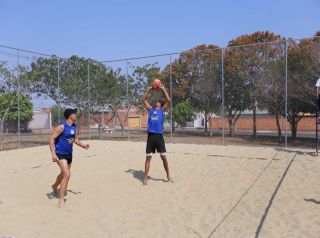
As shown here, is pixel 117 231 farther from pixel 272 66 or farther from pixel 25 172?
pixel 272 66

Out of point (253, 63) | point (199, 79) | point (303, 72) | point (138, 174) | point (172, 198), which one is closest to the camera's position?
point (172, 198)

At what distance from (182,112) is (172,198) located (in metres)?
18.5

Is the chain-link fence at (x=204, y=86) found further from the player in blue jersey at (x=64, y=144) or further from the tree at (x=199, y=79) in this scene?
the player in blue jersey at (x=64, y=144)

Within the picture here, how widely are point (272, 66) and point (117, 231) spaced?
12.3m

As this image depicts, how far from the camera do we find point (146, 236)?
16.0ft

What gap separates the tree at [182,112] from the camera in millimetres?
24156

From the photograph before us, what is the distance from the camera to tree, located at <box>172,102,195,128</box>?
24.2m

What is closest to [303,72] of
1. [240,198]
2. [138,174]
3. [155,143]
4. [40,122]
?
[138,174]

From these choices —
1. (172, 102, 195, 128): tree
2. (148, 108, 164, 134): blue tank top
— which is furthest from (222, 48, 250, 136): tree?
(148, 108, 164, 134): blue tank top

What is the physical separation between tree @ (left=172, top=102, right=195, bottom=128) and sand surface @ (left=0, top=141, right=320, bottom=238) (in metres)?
13.0

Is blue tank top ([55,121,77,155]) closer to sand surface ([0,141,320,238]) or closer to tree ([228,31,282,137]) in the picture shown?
sand surface ([0,141,320,238])

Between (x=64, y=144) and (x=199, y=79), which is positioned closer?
(x=64, y=144)

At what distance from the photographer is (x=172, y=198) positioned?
677cm

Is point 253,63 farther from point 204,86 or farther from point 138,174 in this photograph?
point 138,174
